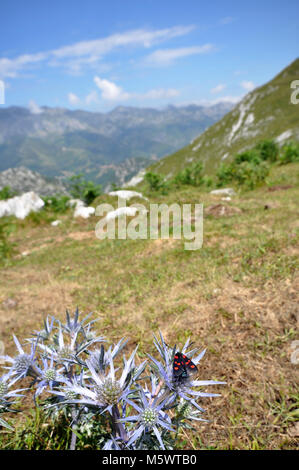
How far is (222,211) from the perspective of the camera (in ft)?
34.6

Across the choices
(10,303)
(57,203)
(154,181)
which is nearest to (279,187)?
(154,181)

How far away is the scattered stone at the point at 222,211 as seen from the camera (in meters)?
10.4

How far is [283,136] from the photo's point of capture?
89125 mm

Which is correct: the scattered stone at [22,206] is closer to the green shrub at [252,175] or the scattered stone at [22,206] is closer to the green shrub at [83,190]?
the green shrub at [83,190]

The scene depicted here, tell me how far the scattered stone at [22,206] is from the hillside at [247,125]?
11443 centimetres

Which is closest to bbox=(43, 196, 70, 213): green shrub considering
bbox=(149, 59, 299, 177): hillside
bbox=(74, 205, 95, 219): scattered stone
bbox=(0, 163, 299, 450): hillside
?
bbox=(74, 205, 95, 219): scattered stone

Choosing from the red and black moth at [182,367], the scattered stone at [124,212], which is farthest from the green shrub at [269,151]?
the red and black moth at [182,367]

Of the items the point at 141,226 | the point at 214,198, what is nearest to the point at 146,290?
the point at 141,226

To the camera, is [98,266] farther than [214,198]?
No

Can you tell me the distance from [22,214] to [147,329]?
58.1 ft

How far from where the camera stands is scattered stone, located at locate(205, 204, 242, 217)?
408 inches
